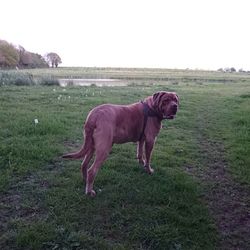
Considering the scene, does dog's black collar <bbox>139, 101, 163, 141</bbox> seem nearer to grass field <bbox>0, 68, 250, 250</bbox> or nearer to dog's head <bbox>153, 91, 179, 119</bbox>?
dog's head <bbox>153, 91, 179, 119</bbox>

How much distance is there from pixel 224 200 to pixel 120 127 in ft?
6.62

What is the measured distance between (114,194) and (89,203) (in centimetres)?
46

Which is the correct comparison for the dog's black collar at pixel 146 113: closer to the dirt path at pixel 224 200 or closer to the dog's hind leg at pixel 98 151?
the dog's hind leg at pixel 98 151

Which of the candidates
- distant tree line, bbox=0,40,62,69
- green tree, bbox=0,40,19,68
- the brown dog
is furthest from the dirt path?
green tree, bbox=0,40,19,68

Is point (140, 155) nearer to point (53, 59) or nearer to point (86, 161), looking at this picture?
point (86, 161)

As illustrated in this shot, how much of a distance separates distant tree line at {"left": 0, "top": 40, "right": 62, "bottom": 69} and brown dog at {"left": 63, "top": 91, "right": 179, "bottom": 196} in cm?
4779

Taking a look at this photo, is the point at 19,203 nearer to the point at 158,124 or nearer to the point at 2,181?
the point at 2,181

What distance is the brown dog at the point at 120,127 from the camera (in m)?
5.57

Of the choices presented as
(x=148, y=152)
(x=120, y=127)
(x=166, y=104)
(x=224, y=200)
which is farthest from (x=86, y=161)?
(x=224, y=200)

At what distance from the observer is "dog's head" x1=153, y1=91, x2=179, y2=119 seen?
634 cm

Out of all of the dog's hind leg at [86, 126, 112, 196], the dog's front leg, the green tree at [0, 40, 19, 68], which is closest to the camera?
the dog's hind leg at [86, 126, 112, 196]

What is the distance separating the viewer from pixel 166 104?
6.37 m

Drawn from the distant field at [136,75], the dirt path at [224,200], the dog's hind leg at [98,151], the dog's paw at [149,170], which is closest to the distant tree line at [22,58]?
the distant field at [136,75]

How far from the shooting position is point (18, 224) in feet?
15.6
